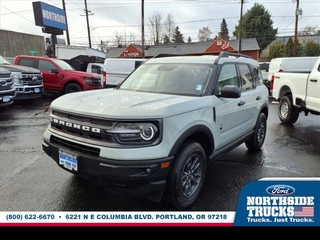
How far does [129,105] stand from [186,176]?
1.05m

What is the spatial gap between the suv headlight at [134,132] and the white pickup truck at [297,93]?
5.01 meters

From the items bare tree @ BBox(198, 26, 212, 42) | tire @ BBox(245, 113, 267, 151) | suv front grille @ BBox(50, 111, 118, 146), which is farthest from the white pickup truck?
bare tree @ BBox(198, 26, 212, 42)

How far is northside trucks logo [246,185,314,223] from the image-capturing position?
2471mm

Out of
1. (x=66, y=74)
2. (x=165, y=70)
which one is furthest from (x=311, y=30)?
(x=165, y=70)

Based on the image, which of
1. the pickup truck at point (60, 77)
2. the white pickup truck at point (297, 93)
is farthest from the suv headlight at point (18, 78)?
the white pickup truck at point (297, 93)

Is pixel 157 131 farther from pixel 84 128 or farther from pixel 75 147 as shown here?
pixel 75 147

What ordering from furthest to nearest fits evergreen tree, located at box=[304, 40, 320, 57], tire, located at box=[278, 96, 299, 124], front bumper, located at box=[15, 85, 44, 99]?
1. evergreen tree, located at box=[304, 40, 320, 57]
2. front bumper, located at box=[15, 85, 44, 99]
3. tire, located at box=[278, 96, 299, 124]

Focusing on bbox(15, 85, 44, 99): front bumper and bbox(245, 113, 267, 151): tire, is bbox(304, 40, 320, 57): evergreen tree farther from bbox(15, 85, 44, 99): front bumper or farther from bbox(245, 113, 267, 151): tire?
bbox(245, 113, 267, 151): tire

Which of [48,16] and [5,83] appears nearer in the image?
[5,83]

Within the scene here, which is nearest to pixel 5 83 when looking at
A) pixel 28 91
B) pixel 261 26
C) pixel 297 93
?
pixel 28 91

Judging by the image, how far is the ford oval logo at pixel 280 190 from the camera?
253 cm

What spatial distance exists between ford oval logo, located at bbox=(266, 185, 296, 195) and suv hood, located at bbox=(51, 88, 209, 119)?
3.77 feet

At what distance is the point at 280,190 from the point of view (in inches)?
100

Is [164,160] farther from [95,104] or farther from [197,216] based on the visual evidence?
[95,104]
